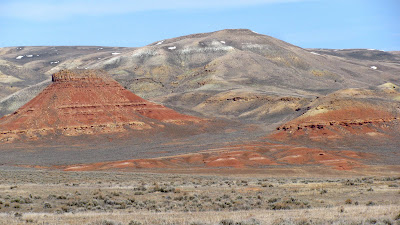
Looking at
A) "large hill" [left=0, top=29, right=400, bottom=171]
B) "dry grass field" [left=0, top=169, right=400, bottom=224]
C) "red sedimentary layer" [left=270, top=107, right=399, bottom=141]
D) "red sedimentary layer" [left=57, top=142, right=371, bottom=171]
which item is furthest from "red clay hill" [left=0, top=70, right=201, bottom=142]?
"dry grass field" [left=0, top=169, right=400, bottom=224]

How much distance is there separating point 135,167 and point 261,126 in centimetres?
5373

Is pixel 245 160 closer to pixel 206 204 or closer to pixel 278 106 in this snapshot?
pixel 206 204

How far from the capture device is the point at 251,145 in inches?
3120

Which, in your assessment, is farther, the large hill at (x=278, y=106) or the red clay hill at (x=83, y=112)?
the red clay hill at (x=83, y=112)

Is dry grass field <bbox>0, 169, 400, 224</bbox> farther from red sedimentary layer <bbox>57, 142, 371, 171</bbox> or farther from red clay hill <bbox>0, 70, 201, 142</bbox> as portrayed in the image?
red clay hill <bbox>0, 70, 201, 142</bbox>

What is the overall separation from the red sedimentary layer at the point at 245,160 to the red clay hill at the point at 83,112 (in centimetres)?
3110

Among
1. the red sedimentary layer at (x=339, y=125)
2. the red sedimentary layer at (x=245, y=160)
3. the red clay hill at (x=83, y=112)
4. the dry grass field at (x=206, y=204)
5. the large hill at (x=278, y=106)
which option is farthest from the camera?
the red clay hill at (x=83, y=112)

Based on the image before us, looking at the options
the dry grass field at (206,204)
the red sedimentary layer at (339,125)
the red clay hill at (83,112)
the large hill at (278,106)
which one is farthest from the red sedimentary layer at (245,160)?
the red clay hill at (83,112)

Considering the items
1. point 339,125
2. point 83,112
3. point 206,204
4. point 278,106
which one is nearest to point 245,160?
point 339,125

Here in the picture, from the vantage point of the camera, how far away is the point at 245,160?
68.1 meters

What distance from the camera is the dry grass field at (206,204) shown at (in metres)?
21.8

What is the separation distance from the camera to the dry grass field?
71.6ft

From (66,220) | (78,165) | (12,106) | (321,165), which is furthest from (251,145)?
(12,106)

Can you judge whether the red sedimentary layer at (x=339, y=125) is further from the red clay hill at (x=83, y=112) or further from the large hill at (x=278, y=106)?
the red clay hill at (x=83, y=112)
